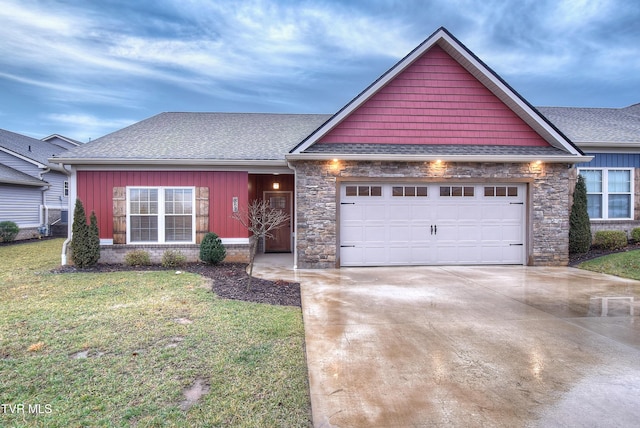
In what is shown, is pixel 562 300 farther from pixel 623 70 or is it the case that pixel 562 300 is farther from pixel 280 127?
pixel 623 70

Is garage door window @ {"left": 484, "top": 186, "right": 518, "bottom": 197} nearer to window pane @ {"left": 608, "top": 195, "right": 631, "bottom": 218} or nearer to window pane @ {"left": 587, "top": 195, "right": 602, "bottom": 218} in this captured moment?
window pane @ {"left": 587, "top": 195, "right": 602, "bottom": 218}

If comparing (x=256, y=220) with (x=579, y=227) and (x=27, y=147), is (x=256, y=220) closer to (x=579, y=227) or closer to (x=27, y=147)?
(x=579, y=227)

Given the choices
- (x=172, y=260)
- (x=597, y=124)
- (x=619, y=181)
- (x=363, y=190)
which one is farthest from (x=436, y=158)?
(x=597, y=124)

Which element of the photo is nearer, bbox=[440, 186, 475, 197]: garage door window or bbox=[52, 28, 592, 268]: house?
bbox=[52, 28, 592, 268]: house

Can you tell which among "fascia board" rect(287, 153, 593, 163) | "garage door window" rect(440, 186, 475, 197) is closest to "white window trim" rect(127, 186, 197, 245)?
"fascia board" rect(287, 153, 593, 163)

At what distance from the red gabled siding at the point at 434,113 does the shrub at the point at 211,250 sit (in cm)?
450

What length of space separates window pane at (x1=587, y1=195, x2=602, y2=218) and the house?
8.66 ft

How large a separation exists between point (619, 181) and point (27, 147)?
31.5m

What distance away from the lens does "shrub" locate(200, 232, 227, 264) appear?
9812 millimetres

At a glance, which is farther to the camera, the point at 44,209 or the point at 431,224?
the point at 44,209

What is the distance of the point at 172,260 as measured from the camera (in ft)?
32.7

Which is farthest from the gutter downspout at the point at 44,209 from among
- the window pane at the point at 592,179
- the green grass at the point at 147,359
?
the window pane at the point at 592,179

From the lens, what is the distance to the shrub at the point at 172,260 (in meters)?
9.95

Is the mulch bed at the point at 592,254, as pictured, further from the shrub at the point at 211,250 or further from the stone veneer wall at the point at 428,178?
the shrub at the point at 211,250
